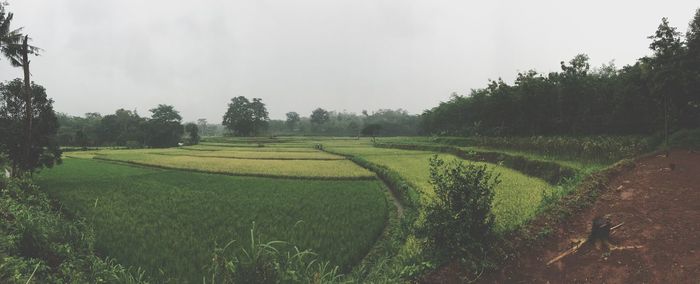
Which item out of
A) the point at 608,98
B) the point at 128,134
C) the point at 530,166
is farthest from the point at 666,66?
the point at 128,134

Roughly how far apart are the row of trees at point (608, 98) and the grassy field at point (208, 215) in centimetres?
1377

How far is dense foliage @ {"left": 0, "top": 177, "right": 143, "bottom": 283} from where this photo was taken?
413 cm

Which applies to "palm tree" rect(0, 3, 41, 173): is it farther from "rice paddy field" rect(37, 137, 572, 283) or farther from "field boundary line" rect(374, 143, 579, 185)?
"field boundary line" rect(374, 143, 579, 185)

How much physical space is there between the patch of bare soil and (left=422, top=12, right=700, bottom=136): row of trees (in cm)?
1042

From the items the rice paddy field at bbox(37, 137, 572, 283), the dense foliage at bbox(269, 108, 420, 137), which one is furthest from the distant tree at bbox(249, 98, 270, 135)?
the rice paddy field at bbox(37, 137, 572, 283)

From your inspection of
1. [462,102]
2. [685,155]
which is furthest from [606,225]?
[462,102]

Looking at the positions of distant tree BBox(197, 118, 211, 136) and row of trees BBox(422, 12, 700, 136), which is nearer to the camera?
row of trees BBox(422, 12, 700, 136)

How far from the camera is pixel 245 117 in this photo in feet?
257

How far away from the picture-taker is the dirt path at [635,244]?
176 inches

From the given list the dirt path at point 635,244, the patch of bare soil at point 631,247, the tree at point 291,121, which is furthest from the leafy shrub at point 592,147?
the tree at point 291,121

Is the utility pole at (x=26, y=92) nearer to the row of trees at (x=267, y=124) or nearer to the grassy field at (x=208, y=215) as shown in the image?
the grassy field at (x=208, y=215)

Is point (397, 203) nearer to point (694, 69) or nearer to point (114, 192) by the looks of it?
point (114, 192)

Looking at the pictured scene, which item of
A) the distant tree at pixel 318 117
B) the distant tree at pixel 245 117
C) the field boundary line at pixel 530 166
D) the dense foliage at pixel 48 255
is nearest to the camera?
the dense foliage at pixel 48 255

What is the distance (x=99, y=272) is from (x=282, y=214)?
475cm
